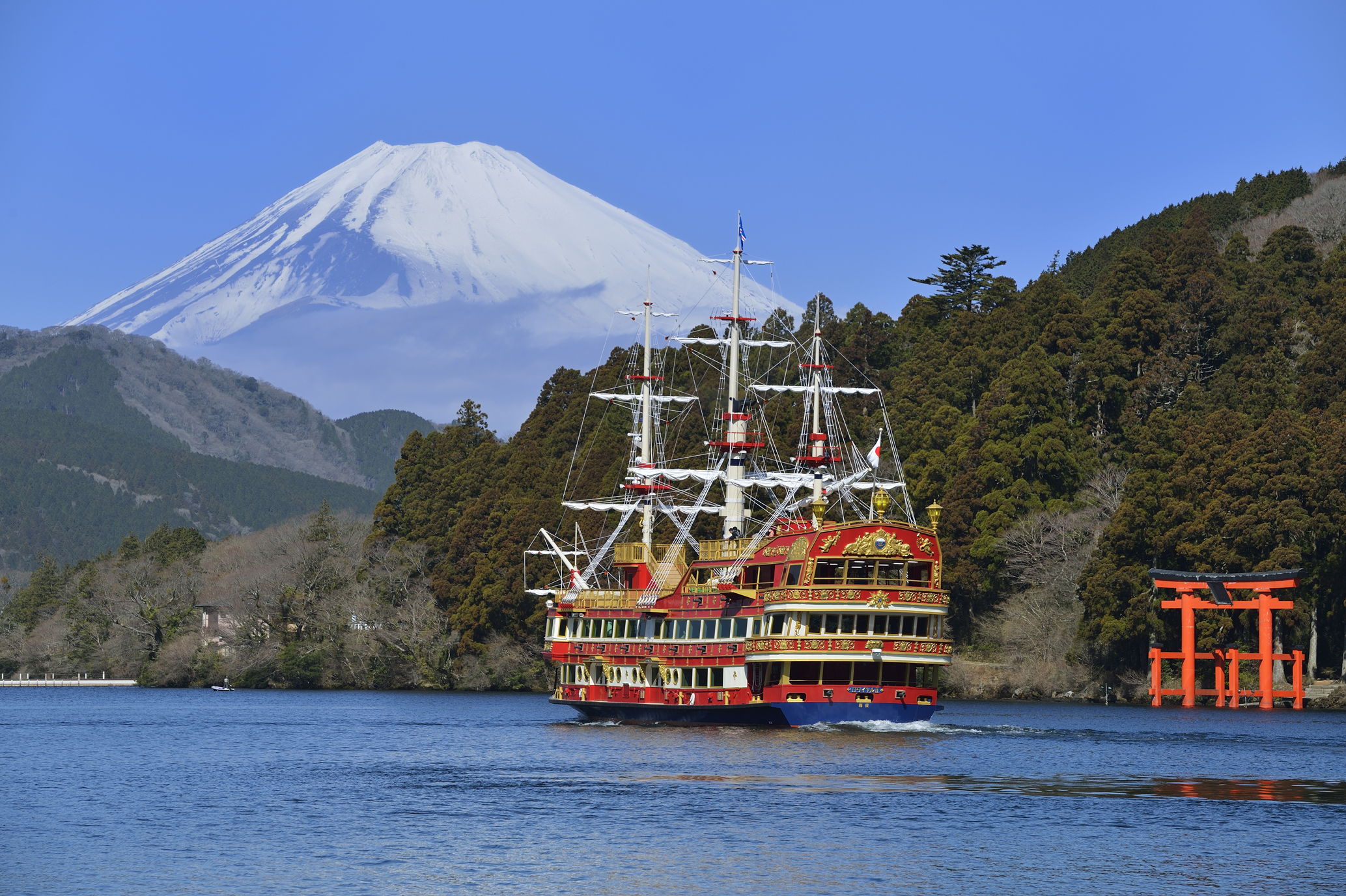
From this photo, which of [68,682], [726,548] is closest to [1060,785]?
[726,548]

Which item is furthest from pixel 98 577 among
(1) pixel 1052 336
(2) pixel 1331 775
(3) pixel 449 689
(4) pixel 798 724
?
(2) pixel 1331 775

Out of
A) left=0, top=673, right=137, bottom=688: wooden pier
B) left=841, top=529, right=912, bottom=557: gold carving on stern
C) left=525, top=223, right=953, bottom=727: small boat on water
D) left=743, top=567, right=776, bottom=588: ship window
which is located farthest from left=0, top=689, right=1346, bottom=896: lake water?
left=0, top=673, right=137, bottom=688: wooden pier

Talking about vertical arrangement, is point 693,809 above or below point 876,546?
below

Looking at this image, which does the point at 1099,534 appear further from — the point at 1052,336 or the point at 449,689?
the point at 449,689

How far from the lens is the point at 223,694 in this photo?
308 feet

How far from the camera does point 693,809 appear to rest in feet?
119

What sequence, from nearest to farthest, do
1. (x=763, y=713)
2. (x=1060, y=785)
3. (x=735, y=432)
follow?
(x=1060, y=785) → (x=763, y=713) → (x=735, y=432)

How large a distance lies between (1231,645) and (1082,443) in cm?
1483

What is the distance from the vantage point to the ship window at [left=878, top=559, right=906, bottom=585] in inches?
2060

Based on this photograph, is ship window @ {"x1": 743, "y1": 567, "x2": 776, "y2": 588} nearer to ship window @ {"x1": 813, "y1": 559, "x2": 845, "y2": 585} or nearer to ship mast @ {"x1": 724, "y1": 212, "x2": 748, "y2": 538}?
ship window @ {"x1": 813, "y1": 559, "x2": 845, "y2": 585}

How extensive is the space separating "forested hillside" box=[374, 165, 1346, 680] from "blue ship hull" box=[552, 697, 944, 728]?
18.1 m

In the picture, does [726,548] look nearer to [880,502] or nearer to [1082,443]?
[880,502]

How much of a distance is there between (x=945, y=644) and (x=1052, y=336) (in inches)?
1377

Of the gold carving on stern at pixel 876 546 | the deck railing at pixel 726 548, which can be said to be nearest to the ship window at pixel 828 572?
the gold carving on stern at pixel 876 546
